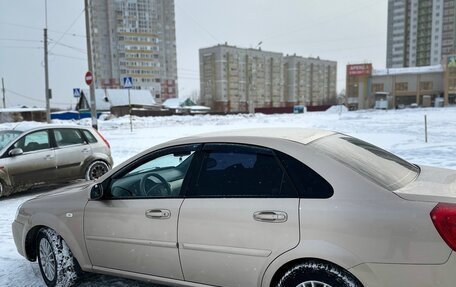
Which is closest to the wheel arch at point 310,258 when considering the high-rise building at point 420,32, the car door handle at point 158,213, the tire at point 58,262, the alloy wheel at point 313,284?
the alloy wheel at point 313,284

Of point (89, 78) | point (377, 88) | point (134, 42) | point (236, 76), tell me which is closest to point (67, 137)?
point (89, 78)

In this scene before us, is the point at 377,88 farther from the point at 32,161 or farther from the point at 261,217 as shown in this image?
the point at 261,217

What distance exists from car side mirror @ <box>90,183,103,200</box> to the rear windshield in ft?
6.26

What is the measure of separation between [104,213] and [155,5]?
9602 centimetres

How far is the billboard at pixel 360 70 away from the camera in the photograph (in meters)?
90.6

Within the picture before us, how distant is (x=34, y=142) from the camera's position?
7797 millimetres

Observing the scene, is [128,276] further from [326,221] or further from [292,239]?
[326,221]

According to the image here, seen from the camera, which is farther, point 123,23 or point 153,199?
point 123,23

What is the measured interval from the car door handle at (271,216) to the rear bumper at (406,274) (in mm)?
527

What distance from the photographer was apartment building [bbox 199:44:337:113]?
101812 millimetres

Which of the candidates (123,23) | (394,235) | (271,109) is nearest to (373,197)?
(394,235)

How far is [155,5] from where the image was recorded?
91312 mm

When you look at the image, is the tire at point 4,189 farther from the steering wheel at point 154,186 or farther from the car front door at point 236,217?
the car front door at point 236,217

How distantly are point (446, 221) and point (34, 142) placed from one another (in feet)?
25.5
